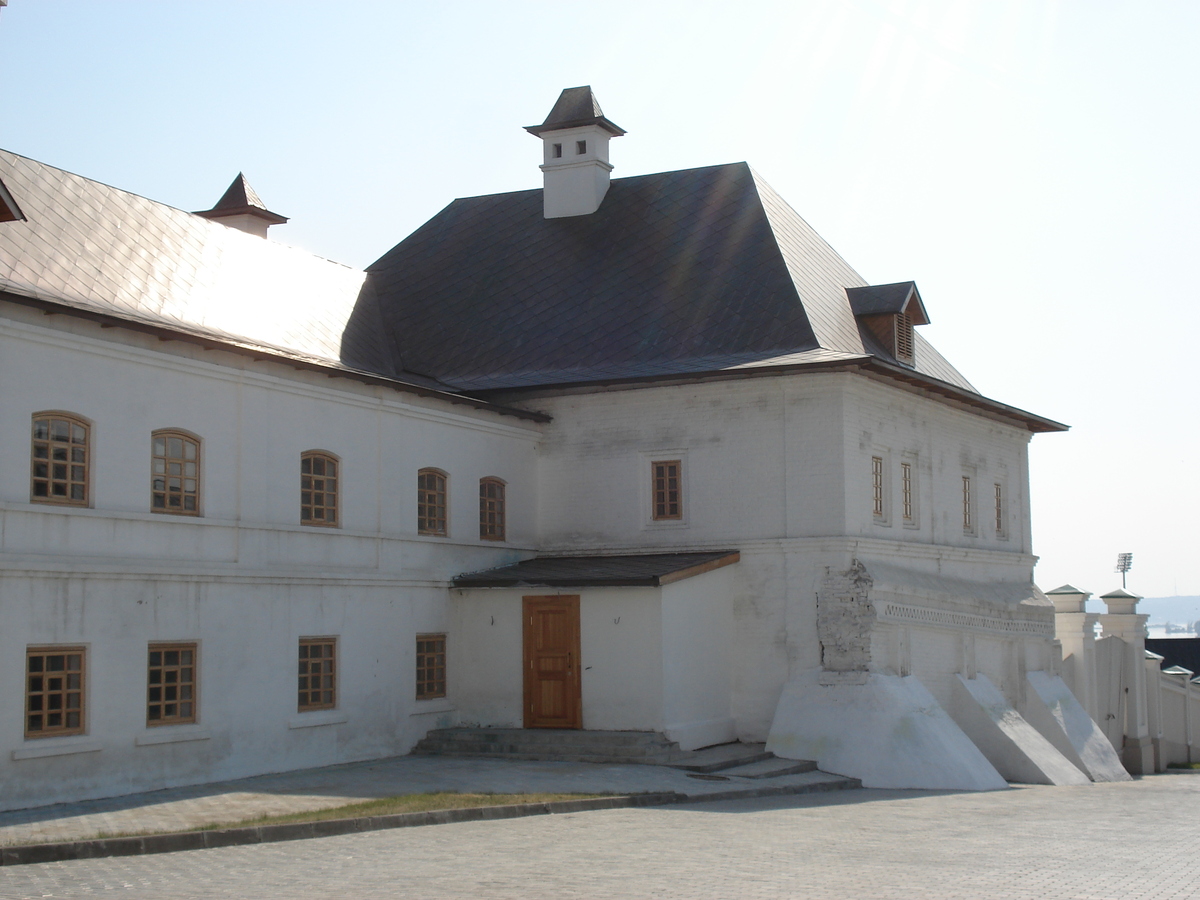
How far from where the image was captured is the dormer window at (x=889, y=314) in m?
27.3

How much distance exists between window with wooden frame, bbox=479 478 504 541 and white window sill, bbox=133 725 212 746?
752cm

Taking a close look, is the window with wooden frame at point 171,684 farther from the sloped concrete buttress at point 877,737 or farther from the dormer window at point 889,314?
the dormer window at point 889,314

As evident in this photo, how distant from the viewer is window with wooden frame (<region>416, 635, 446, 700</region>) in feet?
76.2

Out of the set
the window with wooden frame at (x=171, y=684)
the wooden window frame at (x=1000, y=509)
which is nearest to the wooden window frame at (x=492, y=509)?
the window with wooden frame at (x=171, y=684)

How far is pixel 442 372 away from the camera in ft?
89.7

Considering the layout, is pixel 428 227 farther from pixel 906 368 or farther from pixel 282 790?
pixel 282 790

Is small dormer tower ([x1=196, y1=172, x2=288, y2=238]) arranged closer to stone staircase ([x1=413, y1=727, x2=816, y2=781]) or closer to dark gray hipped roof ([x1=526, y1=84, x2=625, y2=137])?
dark gray hipped roof ([x1=526, y1=84, x2=625, y2=137])

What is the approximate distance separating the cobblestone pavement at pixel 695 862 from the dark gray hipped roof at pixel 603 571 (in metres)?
5.46

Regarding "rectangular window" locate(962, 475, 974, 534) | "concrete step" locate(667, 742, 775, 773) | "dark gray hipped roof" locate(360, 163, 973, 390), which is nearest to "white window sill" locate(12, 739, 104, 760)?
"concrete step" locate(667, 742, 775, 773)

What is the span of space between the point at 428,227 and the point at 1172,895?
23963 mm

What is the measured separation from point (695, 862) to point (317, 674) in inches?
382

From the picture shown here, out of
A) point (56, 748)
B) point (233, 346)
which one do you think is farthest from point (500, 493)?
point (56, 748)

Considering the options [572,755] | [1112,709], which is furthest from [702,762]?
[1112,709]

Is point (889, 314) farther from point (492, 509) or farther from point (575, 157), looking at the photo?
point (492, 509)
